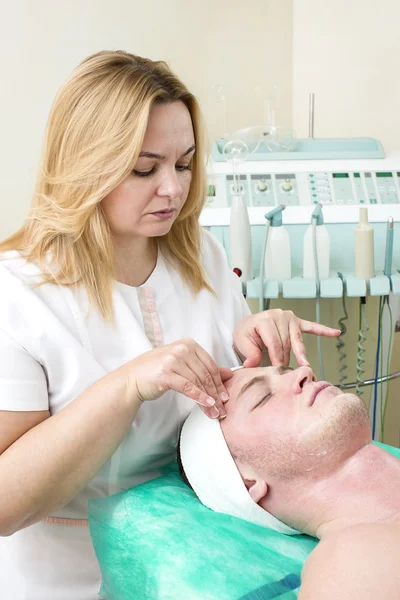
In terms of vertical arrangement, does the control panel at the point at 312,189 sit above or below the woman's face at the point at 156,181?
below

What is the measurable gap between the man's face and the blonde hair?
1.08 ft

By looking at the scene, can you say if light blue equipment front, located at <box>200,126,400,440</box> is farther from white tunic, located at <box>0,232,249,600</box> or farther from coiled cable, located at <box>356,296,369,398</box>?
white tunic, located at <box>0,232,249,600</box>

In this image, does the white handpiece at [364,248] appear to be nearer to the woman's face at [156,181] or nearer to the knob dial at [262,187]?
the knob dial at [262,187]

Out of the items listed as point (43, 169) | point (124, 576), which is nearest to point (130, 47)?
point (43, 169)

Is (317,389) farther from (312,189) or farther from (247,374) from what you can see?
(312,189)

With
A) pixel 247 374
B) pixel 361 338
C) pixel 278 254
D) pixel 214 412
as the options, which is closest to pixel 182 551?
pixel 214 412

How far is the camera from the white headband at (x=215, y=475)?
121 cm

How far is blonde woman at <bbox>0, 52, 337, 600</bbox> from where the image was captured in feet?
3.81

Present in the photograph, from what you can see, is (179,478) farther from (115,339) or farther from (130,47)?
(130,47)

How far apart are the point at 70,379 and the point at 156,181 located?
16.6 inches

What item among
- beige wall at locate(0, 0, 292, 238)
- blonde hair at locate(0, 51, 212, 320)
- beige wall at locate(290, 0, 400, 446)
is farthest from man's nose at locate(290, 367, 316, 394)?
beige wall at locate(0, 0, 292, 238)

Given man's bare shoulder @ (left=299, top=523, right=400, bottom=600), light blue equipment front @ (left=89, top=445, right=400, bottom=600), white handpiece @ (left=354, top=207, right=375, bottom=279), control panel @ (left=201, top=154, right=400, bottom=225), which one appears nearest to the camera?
man's bare shoulder @ (left=299, top=523, right=400, bottom=600)

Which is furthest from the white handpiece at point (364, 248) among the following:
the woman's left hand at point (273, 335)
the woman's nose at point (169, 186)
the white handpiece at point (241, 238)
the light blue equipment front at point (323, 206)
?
the woman's nose at point (169, 186)

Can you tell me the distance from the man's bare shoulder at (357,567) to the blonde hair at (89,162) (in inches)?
24.6
